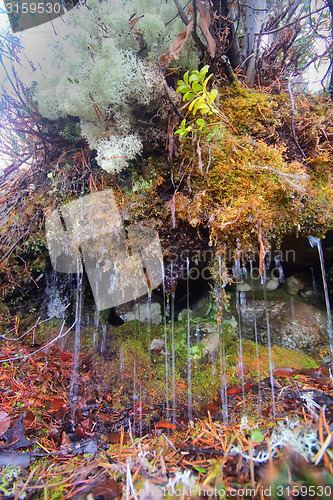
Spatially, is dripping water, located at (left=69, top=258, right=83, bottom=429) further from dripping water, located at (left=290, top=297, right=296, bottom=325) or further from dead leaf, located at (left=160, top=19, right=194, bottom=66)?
dripping water, located at (left=290, top=297, right=296, bottom=325)

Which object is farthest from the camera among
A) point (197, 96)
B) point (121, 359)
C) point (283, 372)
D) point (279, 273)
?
point (279, 273)

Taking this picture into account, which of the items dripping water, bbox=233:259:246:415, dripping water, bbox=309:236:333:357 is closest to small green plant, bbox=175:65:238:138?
dripping water, bbox=233:259:246:415

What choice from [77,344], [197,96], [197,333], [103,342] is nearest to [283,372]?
[197,333]

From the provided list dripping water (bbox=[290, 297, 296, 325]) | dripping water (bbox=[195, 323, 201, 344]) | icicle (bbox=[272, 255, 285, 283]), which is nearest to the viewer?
dripping water (bbox=[195, 323, 201, 344])

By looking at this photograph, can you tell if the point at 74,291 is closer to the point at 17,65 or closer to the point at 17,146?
the point at 17,146

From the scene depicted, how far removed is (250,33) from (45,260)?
3444 millimetres

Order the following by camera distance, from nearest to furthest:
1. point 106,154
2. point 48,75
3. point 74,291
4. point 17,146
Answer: point 106,154 < point 48,75 < point 74,291 < point 17,146

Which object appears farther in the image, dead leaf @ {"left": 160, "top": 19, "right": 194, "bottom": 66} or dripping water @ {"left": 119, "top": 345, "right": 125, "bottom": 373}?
dripping water @ {"left": 119, "top": 345, "right": 125, "bottom": 373}

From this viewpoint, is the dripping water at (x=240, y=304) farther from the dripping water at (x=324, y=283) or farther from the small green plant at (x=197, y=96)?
the small green plant at (x=197, y=96)

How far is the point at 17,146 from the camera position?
3.73 meters

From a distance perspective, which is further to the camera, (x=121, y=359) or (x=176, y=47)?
(x=121, y=359)

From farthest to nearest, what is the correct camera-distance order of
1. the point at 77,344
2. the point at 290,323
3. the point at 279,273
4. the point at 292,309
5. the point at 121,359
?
the point at 279,273
the point at 292,309
the point at 290,323
the point at 77,344
the point at 121,359

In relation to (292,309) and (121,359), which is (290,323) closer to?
(292,309)

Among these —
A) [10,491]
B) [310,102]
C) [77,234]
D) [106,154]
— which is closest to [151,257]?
[77,234]
